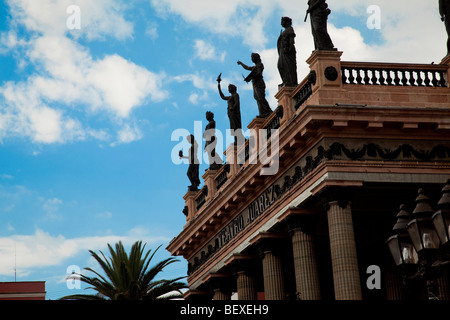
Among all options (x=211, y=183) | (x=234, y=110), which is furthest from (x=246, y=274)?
(x=234, y=110)

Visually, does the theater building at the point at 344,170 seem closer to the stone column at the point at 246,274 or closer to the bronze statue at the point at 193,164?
the stone column at the point at 246,274

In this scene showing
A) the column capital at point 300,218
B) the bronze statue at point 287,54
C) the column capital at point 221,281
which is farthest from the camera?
the column capital at point 221,281

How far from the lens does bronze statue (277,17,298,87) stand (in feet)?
101

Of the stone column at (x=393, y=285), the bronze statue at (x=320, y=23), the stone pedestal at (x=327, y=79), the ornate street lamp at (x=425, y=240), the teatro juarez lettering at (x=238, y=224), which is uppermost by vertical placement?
the bronze statue at (x=320, y=23)

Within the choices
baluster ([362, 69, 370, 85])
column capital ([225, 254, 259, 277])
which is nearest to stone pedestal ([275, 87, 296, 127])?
baluster ([362, 69, 370, 85])

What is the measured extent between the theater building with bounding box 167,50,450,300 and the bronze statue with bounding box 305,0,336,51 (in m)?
0.53

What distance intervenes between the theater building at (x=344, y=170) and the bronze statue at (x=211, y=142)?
583cm

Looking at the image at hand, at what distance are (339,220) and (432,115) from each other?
172 inches

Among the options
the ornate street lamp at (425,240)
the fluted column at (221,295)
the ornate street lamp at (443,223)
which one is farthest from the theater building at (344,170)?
the ornate street lamp at (443,223)

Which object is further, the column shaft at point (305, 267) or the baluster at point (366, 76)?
the column shaft at point (305, 267)

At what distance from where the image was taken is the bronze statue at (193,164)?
43.7 metres

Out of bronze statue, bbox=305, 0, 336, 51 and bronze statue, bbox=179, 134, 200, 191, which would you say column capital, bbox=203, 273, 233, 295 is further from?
bronze statue, bbox=305, 0, 336, 51
